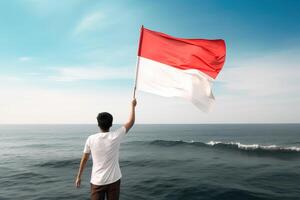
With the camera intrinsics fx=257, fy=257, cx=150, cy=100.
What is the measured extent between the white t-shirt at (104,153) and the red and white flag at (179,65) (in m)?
2.41

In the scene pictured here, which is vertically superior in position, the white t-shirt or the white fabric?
the white fabric

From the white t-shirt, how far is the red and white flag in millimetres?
2405

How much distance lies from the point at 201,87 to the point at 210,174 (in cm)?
2100

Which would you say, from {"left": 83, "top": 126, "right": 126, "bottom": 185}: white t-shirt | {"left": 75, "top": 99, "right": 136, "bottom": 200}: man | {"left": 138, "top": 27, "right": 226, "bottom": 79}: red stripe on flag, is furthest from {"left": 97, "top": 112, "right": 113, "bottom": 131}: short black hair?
{"left": 138, "top": 27, "right": 226, "bottom": 79}: red stripe on flag

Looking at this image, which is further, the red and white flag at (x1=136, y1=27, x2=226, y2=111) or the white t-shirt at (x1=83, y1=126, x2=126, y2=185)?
the red and white flag at (x1=136, y1=27, x2=226, y2=111)

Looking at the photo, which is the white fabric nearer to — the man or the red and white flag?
the red and white flag

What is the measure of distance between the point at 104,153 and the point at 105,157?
8 centimetres

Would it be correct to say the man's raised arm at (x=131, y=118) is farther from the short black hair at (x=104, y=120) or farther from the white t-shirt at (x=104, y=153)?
the short black hair at (x=104, y=120)

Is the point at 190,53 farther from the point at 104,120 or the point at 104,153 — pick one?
the point at 104,153

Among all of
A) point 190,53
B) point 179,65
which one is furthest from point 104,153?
point 190,53

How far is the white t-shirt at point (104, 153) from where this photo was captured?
14.0ft

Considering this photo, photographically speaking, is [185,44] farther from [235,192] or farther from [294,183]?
[294,183]

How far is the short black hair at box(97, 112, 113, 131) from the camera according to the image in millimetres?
4355

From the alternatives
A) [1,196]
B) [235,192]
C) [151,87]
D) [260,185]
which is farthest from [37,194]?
[260,185]
